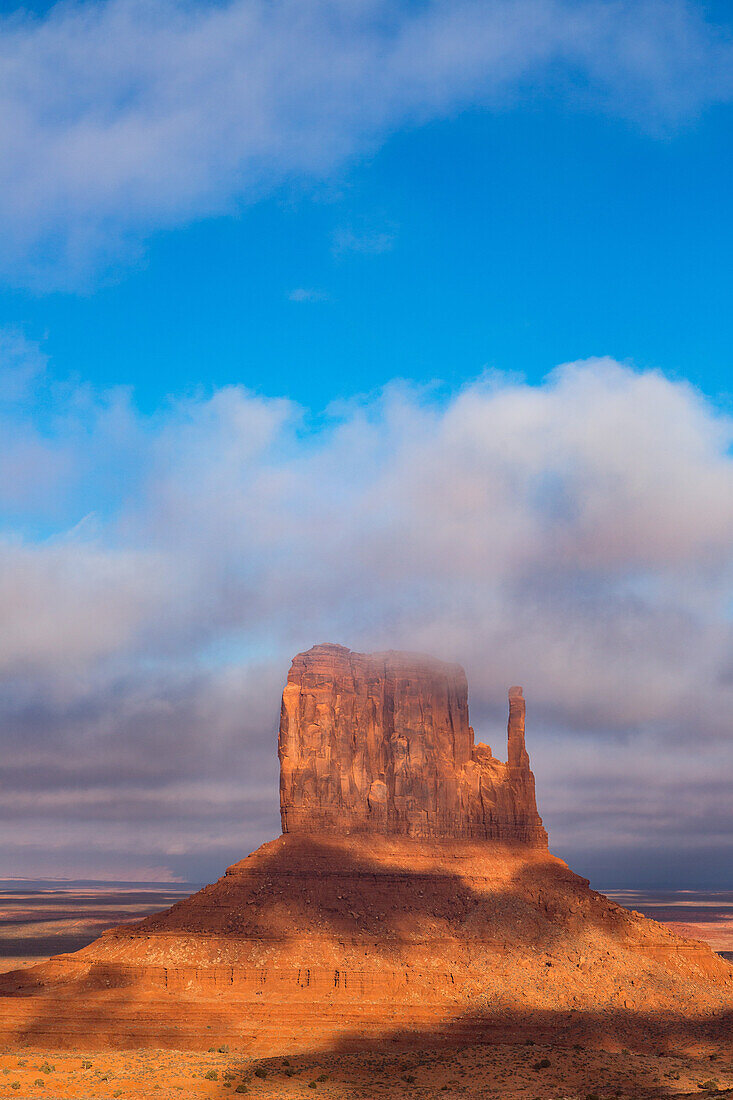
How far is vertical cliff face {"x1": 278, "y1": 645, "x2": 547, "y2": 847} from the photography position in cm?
14875

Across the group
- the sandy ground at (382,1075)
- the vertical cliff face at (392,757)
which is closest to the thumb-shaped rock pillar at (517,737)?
the vertical cliff face at (392,757)

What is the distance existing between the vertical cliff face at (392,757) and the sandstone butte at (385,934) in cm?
31

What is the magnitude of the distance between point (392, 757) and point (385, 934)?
34552 mm

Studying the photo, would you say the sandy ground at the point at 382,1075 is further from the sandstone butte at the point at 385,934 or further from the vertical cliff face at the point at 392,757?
the vertical cliff face at the point at 392,757

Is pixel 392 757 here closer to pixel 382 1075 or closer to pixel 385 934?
pixel 385 934

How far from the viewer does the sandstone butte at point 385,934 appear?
108 meters

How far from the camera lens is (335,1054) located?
96875mm

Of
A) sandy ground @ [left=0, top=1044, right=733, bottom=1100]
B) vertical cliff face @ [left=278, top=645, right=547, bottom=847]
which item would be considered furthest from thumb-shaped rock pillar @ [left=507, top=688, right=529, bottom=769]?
sandy ground @ [left=0, top=1044, right=733, bottom=1100]

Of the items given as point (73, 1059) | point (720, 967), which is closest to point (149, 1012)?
point (73, 1059)

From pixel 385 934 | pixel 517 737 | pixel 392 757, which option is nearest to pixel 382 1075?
pixel 385 934

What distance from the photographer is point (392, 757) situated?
154750mm

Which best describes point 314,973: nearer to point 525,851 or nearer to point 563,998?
point 563,998

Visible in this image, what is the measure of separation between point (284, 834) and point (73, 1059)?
57457 millimetres

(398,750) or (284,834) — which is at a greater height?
(398,750)
